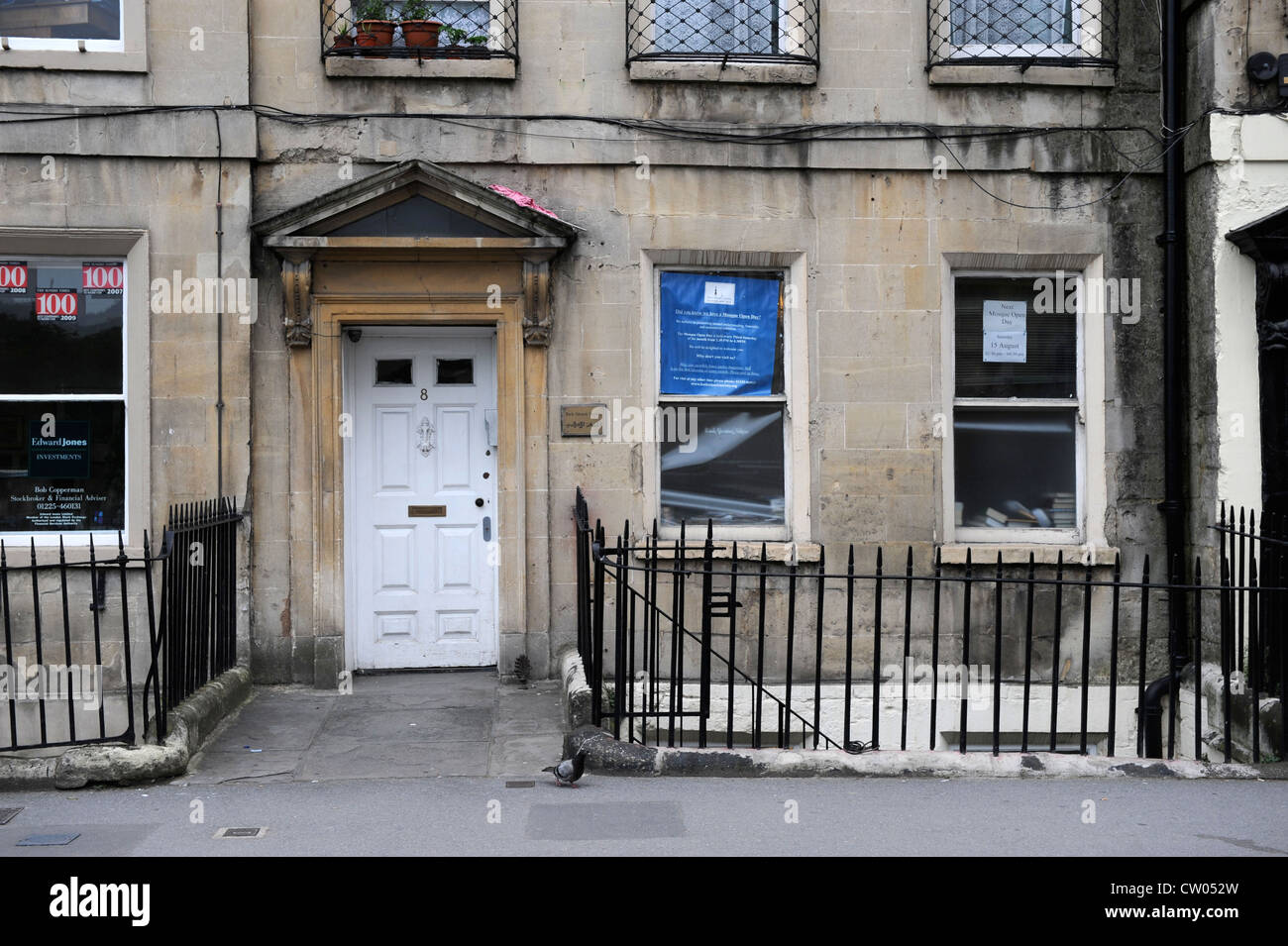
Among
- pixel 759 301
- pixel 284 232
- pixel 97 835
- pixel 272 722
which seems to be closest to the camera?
pixel 97 835

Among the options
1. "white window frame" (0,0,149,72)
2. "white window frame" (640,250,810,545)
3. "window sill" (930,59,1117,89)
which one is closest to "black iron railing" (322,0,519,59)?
"white window frame" (0,0,149,72)

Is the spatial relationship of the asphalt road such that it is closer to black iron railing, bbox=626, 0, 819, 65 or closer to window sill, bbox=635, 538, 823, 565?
window sill, bbox=635, 538, 823, 565

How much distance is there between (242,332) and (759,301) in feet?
12.0

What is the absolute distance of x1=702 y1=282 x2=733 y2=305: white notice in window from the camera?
947cm

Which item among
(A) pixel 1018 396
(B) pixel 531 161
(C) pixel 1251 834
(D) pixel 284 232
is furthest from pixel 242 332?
(C) pixel 1251 834

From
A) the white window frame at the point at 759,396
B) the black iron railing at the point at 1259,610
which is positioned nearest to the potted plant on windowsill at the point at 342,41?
the white window frame at the point at 759,396

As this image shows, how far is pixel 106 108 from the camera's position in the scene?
8.80 meters

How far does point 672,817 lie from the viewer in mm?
5895

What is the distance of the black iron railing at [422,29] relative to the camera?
9.05 metres

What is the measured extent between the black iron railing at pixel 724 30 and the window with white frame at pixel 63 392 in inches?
159

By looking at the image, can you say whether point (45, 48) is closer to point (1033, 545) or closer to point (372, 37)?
point (372, 37)

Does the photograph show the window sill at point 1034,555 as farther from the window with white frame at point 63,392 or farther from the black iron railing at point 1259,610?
the window with white frame at point 63,392

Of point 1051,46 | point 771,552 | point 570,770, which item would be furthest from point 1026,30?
point 570,770

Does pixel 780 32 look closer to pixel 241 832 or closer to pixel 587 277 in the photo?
pixel 587 277
